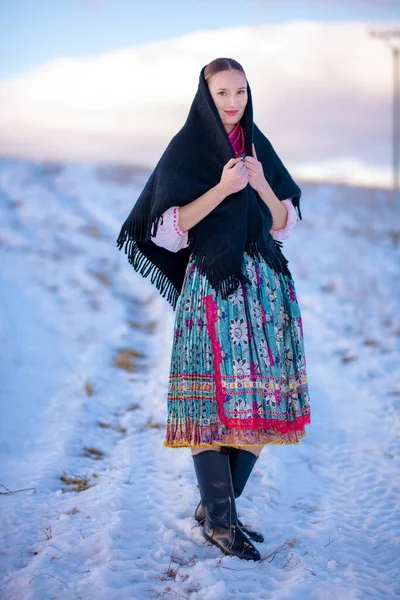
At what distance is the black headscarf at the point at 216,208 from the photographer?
276cm

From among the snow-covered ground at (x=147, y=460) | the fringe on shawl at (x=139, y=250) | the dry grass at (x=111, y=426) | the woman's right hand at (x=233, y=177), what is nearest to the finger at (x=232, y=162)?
the woman's right hand at (x=233, y=177)

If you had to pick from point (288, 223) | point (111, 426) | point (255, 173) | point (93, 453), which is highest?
point (255, 173)

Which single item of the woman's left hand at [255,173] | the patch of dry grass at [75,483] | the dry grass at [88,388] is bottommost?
the patch of dry grass at [75,483]

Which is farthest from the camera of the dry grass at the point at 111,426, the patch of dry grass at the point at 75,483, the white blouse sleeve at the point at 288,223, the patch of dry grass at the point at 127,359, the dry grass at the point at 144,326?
the dry grass at the point at 144,326

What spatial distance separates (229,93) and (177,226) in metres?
0.65

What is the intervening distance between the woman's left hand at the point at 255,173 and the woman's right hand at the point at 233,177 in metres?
0.05

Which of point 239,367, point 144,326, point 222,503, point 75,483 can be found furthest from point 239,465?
point 144,326

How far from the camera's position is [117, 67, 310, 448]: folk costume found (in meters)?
2.74

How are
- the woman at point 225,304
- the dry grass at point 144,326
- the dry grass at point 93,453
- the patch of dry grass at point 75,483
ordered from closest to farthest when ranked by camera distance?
the woman at point 225,304 < the patch of dry grass at point 75,483 < the dry grass at point 93,453 < the dry grass at point 144,326

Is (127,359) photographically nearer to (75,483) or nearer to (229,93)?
(75,483)

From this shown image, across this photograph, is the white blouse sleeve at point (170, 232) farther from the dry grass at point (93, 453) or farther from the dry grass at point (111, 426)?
the dry grass at point (111, 426)

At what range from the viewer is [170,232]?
2828 millimetres

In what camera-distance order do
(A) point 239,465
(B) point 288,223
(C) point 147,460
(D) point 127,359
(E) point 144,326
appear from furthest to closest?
(E) point 144,326
(D) point 127,359
(C) point 147,460
(B) point 288,223
(A) point 239,465

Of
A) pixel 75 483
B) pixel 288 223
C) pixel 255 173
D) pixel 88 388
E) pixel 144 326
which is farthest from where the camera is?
pixel 144 326
